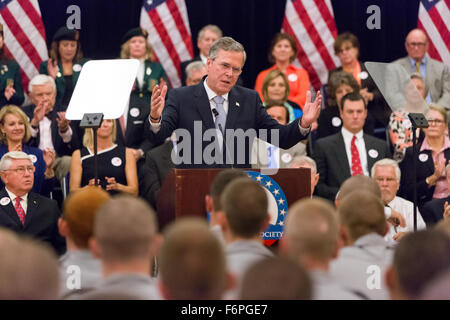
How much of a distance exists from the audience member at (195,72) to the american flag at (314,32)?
157 centimetres

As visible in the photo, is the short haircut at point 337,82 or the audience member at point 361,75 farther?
the audience member at point 361,75

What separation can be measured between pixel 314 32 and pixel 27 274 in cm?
635

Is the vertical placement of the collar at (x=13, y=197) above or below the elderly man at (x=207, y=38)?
below

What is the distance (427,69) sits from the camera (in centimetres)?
758

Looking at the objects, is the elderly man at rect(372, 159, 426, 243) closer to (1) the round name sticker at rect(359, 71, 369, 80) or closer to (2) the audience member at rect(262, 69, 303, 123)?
(2) the audience member at rect(262, 69, 303, 123)

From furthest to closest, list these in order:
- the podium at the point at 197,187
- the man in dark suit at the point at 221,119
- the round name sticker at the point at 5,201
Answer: the round name sticker at the point at 5,201
the man in dark suit at the point at 221,119
the podium at the point at 197,187

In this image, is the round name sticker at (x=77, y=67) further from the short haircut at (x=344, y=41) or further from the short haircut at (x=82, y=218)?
the short haircut at (x=82, y=218)

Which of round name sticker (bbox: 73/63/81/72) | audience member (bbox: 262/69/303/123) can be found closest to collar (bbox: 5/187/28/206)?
round name sticker (bbox: 73/63/81/72)

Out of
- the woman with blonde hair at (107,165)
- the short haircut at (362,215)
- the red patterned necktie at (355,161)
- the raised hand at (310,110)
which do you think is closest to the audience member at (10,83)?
the woman with blonde hair at (107,165)

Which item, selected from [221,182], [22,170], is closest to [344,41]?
[22,170]

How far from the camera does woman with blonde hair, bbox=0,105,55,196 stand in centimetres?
659

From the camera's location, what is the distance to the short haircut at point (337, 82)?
7180 millimetres

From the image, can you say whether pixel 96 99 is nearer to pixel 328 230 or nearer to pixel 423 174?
pixel 328 230
